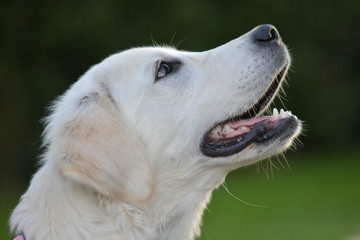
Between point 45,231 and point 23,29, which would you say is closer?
point 45,231

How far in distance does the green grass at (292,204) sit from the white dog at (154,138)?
337cm

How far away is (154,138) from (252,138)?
0.59m

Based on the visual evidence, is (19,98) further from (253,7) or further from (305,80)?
(305,80)

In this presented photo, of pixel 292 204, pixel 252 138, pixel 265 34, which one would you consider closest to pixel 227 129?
pixel 252 138

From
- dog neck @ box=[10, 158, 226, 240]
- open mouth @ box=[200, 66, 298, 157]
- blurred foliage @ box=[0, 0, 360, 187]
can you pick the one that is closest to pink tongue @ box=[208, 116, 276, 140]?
open mouth @ box=[200, 66, 298, 157]

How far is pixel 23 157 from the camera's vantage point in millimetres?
11383

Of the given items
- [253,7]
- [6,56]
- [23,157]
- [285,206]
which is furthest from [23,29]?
[285,206]

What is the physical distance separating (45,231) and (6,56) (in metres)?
8.31

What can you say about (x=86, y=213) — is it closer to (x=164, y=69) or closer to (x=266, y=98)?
(x=164, y=69)

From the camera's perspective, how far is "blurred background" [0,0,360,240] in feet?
30.6

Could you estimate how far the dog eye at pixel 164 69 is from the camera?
12.5 ft

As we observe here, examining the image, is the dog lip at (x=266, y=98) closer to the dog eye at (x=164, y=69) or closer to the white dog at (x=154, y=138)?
the white dog at (x=154, y=138)

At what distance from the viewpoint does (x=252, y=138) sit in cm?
367

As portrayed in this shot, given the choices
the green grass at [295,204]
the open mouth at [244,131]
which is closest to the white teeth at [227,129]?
the open mouth at [244,131]
